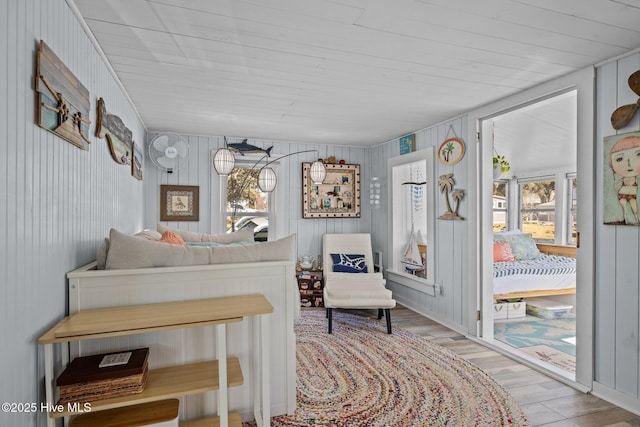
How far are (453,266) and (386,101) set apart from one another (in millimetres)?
1932

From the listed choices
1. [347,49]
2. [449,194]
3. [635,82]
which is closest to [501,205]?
[449,194]

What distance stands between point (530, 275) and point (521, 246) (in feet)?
2.98

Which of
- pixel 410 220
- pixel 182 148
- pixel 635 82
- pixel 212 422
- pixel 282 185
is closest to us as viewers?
pixel 212 422

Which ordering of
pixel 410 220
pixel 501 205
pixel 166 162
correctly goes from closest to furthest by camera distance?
1. pixel 166 162
2. pixel 410 220
3. pixel 501 205

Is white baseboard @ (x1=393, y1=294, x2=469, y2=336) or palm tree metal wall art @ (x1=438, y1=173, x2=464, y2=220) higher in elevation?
palm tree metal wall art @ (x1=438, y1=173, x2=464, y2=220)

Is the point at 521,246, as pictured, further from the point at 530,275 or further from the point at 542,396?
the point at 542,396

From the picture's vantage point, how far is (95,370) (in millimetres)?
1538

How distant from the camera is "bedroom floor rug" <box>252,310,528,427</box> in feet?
7.19

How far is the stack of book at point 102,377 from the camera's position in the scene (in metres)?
1.45

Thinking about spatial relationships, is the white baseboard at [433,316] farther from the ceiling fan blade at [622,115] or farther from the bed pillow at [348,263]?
the ceiling fan blade at [622,115]

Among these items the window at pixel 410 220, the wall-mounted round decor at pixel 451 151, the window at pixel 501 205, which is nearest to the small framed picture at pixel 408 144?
the window at pixel 410 220

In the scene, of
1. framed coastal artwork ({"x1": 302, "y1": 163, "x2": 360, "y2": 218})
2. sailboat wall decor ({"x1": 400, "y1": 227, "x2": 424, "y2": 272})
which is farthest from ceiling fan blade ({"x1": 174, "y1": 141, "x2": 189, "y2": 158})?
sailboat wall decor ({"x1": 400, "y1": 227, "x2": 424, "y2": 272})

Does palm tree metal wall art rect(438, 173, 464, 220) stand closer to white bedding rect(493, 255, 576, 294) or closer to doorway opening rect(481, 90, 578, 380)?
doorway opening rect(481, 90, 578, 380)

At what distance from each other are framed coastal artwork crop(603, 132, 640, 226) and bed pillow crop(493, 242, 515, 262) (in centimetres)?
272
